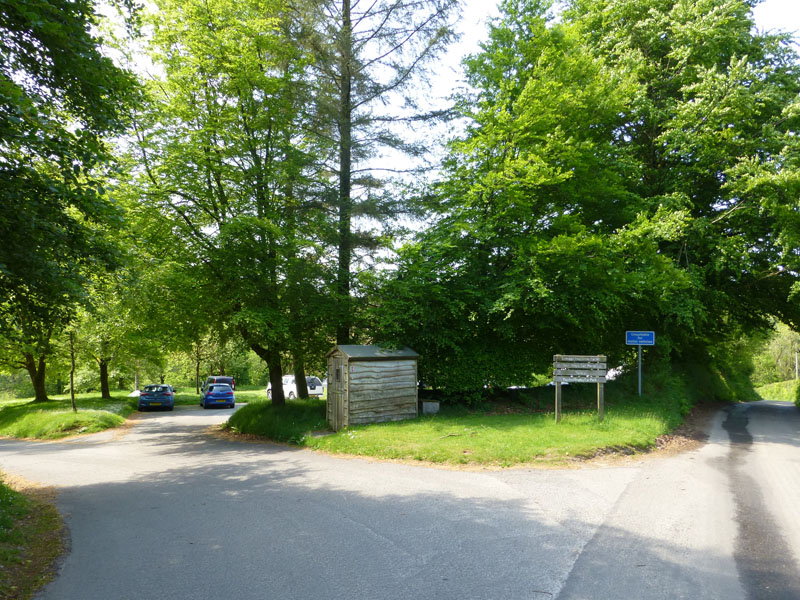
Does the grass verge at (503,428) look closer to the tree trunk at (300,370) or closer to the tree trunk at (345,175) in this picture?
the tree trunk at (300,370)

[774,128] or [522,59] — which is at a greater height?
[522,59]

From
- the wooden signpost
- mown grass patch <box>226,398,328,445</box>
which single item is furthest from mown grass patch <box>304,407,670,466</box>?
mown grass patch <box>226,398,328,445</box>

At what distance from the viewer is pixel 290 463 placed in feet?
33.0

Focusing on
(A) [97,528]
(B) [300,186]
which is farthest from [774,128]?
(A) [97,528]

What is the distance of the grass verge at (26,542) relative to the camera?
14.6 feet

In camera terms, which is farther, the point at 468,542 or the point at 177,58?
the point at 177,58

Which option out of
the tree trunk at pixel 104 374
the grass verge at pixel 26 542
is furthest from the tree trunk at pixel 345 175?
the tree trunk at pixel 104 374

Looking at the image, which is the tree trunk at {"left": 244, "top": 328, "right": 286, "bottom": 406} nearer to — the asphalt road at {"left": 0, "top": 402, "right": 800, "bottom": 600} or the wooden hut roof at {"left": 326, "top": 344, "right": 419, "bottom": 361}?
the wooden hut roof at {"left": 326, "top": 344, "right": 419, "bottom": 361}

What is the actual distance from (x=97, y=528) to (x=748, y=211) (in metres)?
19.2

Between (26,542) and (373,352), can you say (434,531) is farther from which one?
(373,352)

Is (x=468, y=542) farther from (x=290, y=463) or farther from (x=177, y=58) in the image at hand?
(x=177, y=58)

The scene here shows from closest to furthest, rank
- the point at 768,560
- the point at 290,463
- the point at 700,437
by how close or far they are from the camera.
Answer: the point at 768,560
the point at 290,463
the point at 700,437

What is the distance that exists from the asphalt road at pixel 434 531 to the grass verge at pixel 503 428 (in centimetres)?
79

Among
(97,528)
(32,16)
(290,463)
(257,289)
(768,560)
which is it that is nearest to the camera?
(768,560)
